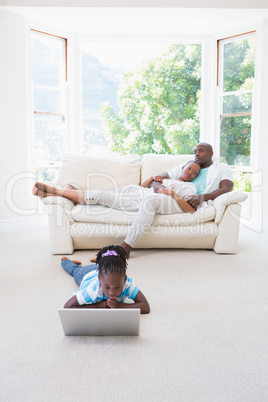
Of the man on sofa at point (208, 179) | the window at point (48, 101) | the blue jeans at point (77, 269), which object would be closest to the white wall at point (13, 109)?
the window at point (48, 101)

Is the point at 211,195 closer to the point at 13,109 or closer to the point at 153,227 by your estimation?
the point at 153,227

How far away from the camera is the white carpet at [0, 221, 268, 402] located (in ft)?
4.67

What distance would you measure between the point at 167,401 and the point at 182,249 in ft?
7.88

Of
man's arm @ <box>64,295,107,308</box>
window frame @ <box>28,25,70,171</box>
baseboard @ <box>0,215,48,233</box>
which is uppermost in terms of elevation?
window frame @ <box>28,25,70,171</box>

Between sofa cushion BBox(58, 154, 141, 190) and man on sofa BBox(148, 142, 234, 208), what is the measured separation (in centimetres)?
36

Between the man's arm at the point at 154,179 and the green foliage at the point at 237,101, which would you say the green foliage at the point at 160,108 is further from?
the man's arm at the point at 154,179

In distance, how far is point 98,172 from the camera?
4.07 m

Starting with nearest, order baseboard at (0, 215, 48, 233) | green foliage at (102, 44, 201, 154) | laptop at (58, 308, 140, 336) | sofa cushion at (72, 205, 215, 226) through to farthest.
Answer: laptop at (58, 308, 140, 336), sofa cushion at (72, 205, 215, 226), baseboard at (0, 215, 48, 233), green foliage at (102, 44, 201, 154)

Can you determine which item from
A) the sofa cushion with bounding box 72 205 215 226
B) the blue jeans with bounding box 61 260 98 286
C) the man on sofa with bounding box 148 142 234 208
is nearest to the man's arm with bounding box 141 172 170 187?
the man on sofa with bounding box 148 142 234 208

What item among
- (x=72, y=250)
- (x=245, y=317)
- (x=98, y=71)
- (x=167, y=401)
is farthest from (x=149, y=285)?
(x=98, y=71)

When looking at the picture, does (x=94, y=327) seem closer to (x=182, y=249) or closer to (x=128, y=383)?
(x=128, y=383)

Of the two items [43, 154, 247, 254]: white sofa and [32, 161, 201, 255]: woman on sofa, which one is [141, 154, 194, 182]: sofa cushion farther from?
[43, 154, 247, 254]: white sofa

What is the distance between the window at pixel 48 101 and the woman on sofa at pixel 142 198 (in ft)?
5.23

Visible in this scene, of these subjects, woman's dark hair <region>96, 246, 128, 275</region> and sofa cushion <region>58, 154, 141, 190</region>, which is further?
sofa cushion <region>58, 154, 141, 190</region>
